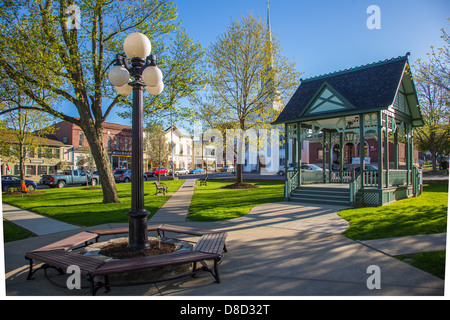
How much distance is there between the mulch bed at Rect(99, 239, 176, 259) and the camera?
5.03 m

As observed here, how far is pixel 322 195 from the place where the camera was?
43.2 feet

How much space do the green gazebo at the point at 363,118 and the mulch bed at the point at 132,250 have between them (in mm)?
8902

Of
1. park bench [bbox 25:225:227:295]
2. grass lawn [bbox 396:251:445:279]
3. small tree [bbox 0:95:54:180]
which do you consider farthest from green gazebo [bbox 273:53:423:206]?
small tree [bbox 0:95:54:180]

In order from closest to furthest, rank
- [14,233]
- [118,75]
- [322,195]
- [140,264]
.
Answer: [140,264], [118,75], [14,233], [322,195]

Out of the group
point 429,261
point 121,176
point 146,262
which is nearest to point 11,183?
point 121,176

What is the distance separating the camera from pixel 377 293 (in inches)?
155

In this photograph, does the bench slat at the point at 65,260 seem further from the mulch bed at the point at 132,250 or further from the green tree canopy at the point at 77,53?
the green tree canopy at the point at 77,53

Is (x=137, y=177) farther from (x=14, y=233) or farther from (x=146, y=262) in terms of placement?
(x=14, y=233)

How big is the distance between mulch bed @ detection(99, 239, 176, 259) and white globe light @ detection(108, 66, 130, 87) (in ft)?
9.70

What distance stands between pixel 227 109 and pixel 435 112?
16294mm

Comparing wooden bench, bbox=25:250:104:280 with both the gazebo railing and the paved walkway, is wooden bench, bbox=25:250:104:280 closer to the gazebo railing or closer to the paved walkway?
the paved walkway

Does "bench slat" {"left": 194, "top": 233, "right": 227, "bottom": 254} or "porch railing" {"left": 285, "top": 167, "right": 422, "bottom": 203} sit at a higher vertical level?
"porch railing" {"left": 285, "top": 167, "right": 422, "bottom": 203}

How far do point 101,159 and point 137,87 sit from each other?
30.2 ft
